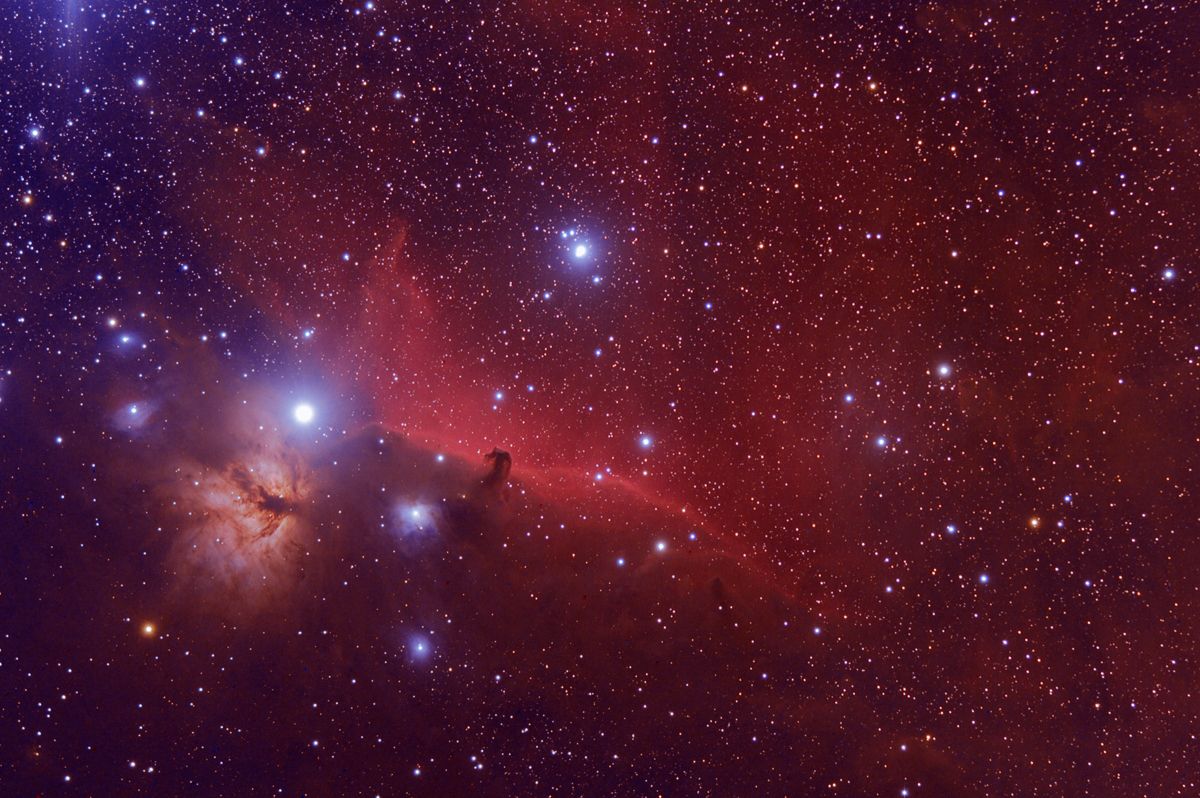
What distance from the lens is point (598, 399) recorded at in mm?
1584

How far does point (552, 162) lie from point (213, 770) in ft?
6.26

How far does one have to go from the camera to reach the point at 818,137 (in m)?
1.48

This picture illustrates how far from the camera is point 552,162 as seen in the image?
5.05 ft

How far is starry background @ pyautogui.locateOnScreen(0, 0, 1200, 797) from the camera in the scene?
1.44 meters

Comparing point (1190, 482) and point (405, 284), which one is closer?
point (1190, 482)

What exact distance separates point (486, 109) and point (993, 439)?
1.52 m

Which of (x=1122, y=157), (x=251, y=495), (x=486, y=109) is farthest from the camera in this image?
(x=251, y=495)

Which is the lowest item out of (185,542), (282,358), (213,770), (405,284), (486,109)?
(213,770)

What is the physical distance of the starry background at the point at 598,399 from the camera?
144 centimetres

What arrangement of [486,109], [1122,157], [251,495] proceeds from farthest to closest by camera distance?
[251,495], [486,109], [1122,157]

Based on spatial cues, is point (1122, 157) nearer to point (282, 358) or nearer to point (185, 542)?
point (282, 358)

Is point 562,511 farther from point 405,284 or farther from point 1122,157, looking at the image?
point 1122,157

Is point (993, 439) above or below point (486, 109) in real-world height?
below

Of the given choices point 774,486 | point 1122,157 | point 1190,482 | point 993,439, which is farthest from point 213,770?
point 1122,157
